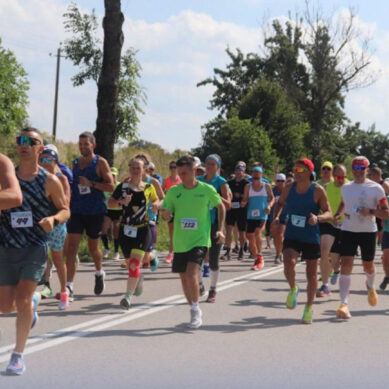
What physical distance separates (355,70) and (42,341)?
5079 cm

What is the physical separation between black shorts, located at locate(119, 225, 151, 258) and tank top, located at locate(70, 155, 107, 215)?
23.6 inches

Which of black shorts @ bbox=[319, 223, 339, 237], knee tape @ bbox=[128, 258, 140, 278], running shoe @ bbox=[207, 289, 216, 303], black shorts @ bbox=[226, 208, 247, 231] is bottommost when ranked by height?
running shoe @ bbox=[207, 289, 216, 303]

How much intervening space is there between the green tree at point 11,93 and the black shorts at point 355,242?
158 feet

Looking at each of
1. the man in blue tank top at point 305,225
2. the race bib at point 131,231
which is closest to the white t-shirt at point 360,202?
the man in blue tank top at point 305,225

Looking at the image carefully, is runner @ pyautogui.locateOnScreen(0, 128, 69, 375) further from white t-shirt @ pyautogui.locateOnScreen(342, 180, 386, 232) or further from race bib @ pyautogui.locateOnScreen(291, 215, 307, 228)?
white t-shirt @ pyautogui.locateOnScreen(342, 180, 386, 232)

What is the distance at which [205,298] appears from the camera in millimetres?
10875

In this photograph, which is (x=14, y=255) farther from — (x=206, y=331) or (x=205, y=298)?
(x=205, y=298)

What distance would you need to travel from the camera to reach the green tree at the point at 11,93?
2229 inches

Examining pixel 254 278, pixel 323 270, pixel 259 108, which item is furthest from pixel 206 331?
pixel 259 108

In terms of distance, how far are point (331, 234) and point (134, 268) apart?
3354mm

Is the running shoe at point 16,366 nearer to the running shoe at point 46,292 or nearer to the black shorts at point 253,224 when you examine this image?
the running shoe at point 46,292

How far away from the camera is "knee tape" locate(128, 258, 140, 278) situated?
966 cm

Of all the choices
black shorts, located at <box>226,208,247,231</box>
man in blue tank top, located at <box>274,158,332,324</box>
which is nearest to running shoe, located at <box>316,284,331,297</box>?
man in blue tank top, located at <box>274,158,332,324</box>

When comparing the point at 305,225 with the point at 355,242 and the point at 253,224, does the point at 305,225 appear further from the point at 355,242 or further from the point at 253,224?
the point at 253,224
